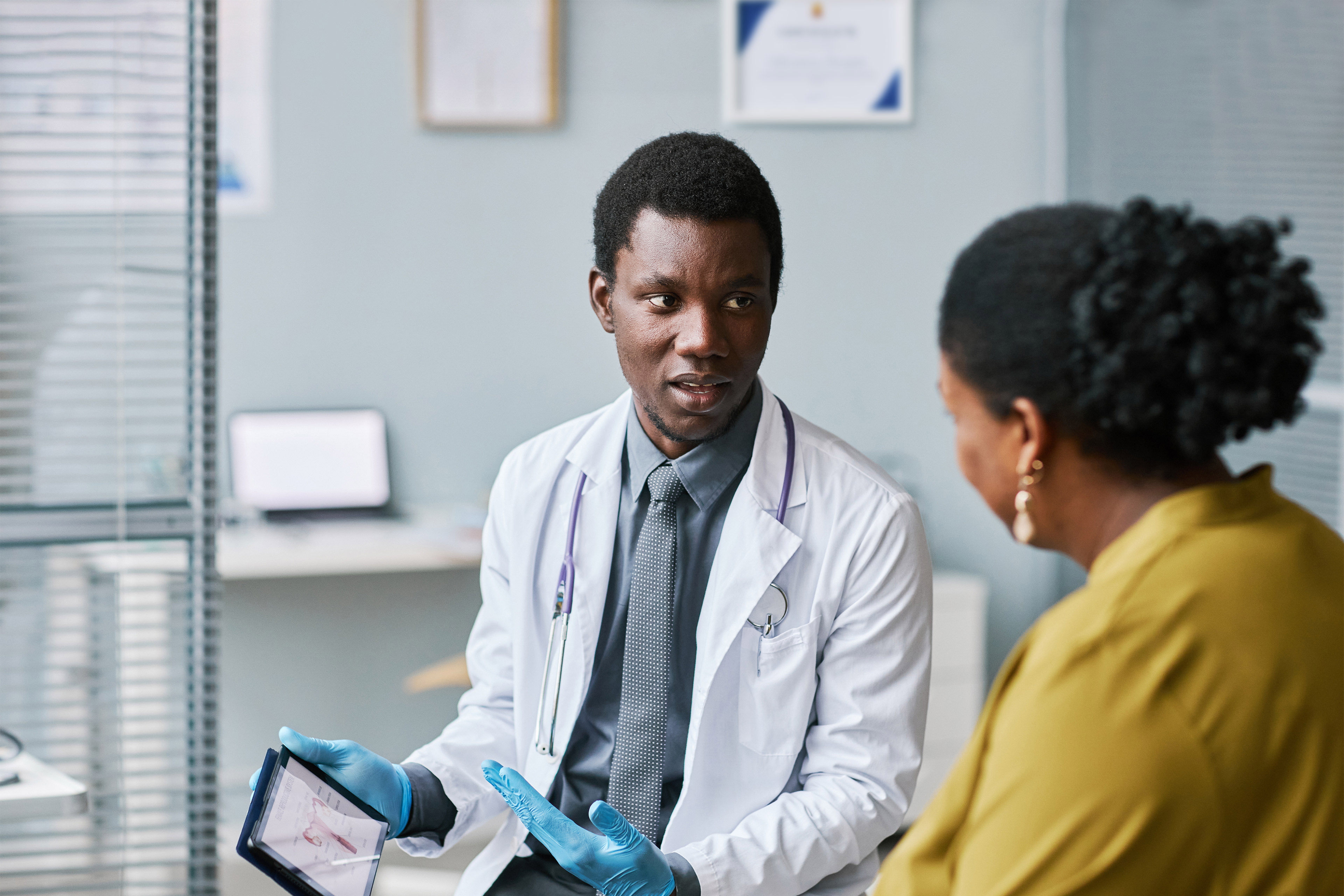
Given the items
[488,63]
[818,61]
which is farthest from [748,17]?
[488,63]

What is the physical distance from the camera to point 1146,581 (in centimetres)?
72

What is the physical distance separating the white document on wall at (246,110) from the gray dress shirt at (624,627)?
198 cm

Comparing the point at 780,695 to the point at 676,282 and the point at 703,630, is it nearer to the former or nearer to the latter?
the point at 703,630

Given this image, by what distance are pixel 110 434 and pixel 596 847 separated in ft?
3.02

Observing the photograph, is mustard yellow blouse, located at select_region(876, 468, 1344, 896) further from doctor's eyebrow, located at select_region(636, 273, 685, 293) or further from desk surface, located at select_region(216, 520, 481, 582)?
desk surface, located at select_region(216, 520, 481, 582)

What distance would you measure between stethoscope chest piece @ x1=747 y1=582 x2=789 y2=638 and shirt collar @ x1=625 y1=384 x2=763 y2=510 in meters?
0.13

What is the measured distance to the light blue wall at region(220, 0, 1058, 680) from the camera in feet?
9.93

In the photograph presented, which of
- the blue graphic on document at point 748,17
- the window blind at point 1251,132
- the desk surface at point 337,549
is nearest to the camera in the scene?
the window blind at point 1251,132

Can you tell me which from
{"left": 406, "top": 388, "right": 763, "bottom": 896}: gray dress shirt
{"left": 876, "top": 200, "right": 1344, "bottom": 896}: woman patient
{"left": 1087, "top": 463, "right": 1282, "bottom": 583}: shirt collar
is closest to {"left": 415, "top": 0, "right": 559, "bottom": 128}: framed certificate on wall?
{"left": 406, "top": 388, "right": 763, "bottom": 896}: gray dress shirt

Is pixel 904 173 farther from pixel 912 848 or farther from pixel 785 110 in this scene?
pixel 912 848

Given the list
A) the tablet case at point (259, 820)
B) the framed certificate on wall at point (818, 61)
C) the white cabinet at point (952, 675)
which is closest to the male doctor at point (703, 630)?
the tablet case at point (259, 820)

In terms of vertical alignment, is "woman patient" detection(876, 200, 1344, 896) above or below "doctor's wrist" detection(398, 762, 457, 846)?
above

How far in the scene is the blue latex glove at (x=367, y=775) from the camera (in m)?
1.25

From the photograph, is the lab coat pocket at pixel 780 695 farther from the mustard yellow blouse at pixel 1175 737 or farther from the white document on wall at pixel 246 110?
the white document on wall at pixel 246 110
